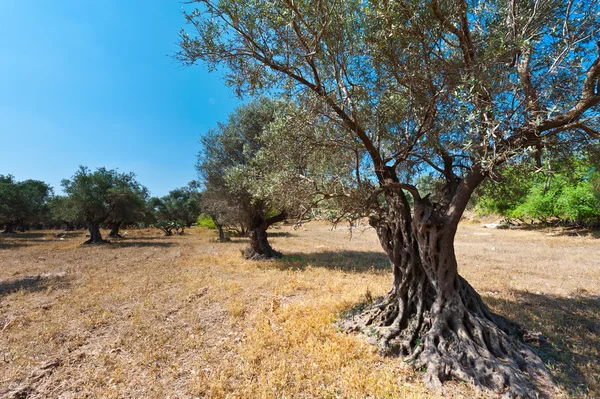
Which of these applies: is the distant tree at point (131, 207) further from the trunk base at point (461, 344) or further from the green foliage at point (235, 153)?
the trunk base at point (461, 344)

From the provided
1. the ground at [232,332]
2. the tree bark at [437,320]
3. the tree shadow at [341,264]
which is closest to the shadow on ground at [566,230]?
the ground at [232,332]

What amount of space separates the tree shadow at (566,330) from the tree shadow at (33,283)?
1488cm

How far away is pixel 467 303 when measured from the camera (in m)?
5.09

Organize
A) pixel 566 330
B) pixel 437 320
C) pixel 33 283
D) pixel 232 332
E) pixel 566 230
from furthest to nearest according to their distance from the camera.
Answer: pixel 566 230, pixel 33 283, pixel 232 332, pixel 566 330, pixel 437 320

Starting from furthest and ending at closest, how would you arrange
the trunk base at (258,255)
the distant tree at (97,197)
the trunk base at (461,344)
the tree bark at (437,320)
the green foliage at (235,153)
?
1. the distant tree at (97,197)
2. the trunk base at (258,255)
3. the green foliage at (235,153)
4. the tree bark at (437,320)
5. the trunk base at (461,344)

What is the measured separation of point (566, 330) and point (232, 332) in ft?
25.1

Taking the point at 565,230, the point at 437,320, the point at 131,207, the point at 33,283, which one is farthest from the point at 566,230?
the point at 131,207

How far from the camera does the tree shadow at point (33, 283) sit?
31.4 feet

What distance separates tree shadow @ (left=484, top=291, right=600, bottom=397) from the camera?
4066mm

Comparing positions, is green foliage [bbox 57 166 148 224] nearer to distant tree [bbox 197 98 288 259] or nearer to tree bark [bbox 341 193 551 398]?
distant tree [bbox 197 98 288 259]

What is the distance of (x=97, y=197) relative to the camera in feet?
78.0

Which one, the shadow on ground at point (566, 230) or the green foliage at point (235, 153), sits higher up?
the green foliage at point (235, 153)

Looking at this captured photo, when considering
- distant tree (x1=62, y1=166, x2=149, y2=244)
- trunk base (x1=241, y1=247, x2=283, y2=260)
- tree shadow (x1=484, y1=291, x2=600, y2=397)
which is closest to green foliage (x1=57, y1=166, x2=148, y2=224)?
distant tree (x1=62, y1=166, x2=149, y2=244)

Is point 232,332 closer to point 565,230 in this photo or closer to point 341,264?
point 341,264
